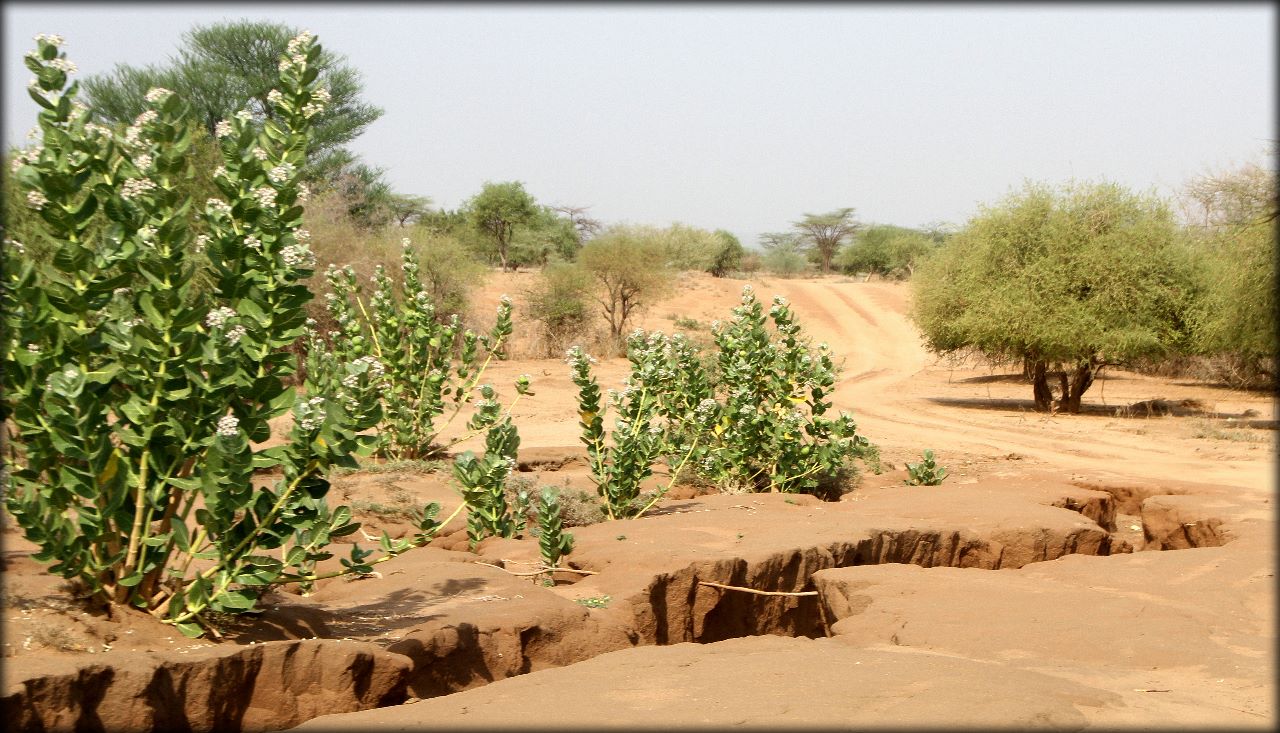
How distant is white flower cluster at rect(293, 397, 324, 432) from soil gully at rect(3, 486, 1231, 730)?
3.40ft

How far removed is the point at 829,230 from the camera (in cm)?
6606

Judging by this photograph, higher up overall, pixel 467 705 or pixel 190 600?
pixel 190 600

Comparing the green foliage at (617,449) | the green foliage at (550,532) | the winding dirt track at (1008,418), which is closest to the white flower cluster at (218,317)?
the green foliage at (550,532)

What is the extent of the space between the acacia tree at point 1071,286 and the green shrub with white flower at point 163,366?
54.3 ft

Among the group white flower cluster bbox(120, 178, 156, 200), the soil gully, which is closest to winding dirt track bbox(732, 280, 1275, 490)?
the soil gully

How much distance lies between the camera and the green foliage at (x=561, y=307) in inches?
1139

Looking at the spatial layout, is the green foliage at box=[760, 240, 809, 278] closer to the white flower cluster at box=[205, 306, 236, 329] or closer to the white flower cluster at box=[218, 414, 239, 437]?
the white flower cluster at box=[205, 306, 236, 329]

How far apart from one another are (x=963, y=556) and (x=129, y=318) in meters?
6.20

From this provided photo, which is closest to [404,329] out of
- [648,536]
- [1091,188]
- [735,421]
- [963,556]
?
[735,421]

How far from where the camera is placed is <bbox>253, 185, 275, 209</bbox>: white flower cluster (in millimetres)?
4930

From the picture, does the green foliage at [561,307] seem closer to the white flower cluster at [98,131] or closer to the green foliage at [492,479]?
the green foliage at [492,479]

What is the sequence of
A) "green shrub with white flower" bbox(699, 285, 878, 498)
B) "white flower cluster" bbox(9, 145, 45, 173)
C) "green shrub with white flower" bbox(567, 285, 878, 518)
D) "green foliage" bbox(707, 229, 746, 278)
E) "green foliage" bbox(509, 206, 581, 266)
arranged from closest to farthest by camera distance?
"white flower cluster" bbox(9, 145, 45, 173), "green shrub with white flower" bbox(567, 285, 878, 518), "green shrub with white flower" bbox(699, 285, 878, 498), "green foliage" bbox(509, 206, 581, 266), "green foliage" bbox(707, 229, 746, 278)

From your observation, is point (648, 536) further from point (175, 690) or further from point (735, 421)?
point (175, 690)

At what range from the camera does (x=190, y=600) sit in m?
4.86
